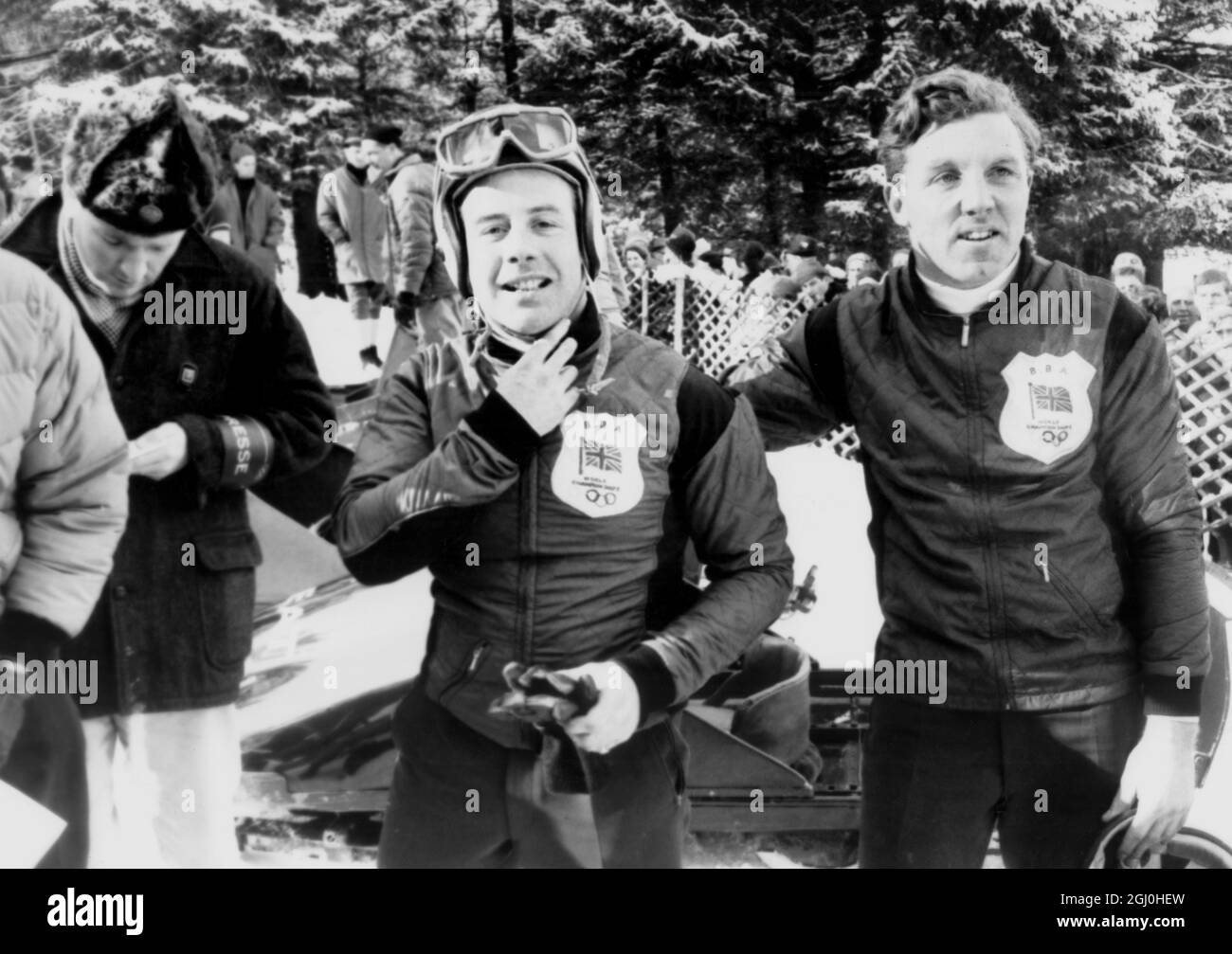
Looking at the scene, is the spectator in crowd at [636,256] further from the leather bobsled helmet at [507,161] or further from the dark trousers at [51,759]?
the dark trousers at [51,759]

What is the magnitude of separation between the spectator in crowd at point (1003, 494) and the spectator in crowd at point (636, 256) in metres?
0.38

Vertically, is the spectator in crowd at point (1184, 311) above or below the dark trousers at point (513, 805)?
above

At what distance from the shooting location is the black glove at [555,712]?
2.89 meters

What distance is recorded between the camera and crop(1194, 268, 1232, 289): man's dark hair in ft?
10.8

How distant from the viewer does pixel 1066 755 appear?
3.06 m

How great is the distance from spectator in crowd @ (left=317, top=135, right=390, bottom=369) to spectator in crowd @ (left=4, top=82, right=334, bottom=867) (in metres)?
0.21

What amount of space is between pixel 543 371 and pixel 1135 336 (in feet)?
4.04

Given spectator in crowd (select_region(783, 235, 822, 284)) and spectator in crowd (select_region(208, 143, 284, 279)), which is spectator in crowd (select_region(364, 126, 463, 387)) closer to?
spectator in crowd (select_region(208, 143, 284, 279))

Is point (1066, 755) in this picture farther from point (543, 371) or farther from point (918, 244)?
point (543, 371)

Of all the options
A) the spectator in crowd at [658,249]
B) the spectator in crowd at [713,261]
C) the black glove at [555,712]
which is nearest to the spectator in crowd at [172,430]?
the black glove at [555,712]

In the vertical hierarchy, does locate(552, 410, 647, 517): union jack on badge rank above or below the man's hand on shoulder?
above
